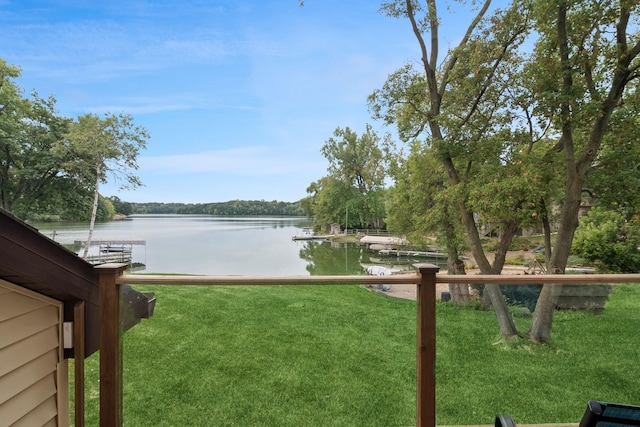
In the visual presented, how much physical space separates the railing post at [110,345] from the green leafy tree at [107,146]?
15.4 meters

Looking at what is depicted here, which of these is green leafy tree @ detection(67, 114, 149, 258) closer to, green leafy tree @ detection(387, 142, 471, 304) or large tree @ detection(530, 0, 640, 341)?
green leafy tree @ detection(387, 142, 471, 304)

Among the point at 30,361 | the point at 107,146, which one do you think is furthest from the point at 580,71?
the point at 107,146

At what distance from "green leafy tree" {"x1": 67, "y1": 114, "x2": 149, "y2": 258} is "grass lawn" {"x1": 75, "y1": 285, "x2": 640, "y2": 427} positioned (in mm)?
15098

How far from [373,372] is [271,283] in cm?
99

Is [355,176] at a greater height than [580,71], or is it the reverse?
[355,176]

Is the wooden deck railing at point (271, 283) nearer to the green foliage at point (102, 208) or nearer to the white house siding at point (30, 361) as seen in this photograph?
the white house siding at point (30, 361)

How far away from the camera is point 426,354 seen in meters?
1.85

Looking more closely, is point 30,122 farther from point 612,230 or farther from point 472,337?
point 612,230

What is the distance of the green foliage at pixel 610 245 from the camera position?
10227mm

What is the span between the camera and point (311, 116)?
26172 mm

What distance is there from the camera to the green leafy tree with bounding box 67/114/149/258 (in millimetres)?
15078

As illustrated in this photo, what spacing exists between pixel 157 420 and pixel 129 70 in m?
24.4

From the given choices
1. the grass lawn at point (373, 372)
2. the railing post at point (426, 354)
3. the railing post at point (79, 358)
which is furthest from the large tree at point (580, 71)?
the railing post at point (79, 358)

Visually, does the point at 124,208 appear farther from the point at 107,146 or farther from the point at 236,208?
the point at 107,146
